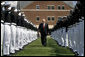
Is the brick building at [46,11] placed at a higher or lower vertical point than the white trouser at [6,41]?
lower

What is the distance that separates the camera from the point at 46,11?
440 ft

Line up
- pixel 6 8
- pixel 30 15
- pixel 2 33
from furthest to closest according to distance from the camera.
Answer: pixel 30 15 → pixel 6 8 → pixel 2 33

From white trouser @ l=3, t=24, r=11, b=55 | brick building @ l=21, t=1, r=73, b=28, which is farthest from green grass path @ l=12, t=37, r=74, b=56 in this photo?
brick building @ l=21, t=1, r=73, b=28

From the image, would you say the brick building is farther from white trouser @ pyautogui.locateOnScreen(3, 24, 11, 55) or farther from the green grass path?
white trouser @ pyautogui.locateOnScreen(3, 24, 11, 55)

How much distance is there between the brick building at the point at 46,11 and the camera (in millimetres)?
133250

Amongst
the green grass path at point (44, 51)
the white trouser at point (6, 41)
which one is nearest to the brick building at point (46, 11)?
the green grass path at point (44, 51)

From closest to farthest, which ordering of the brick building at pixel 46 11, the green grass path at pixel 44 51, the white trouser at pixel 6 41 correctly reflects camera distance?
the white trouser at pixel 6 41 → the green grass path at pixel 44 51 → the brick building at pixel 46 11

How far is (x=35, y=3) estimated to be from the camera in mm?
137750

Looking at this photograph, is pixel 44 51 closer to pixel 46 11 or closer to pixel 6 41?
pixel 6 41

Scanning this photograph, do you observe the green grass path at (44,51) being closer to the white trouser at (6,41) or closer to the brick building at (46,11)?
the white trouser at (6,41)

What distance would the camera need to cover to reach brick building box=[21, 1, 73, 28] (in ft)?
437

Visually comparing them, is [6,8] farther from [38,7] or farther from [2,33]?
[38,7]

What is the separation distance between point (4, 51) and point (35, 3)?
121m

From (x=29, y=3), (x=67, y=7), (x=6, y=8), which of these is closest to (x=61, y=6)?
(x=67, y=7)
